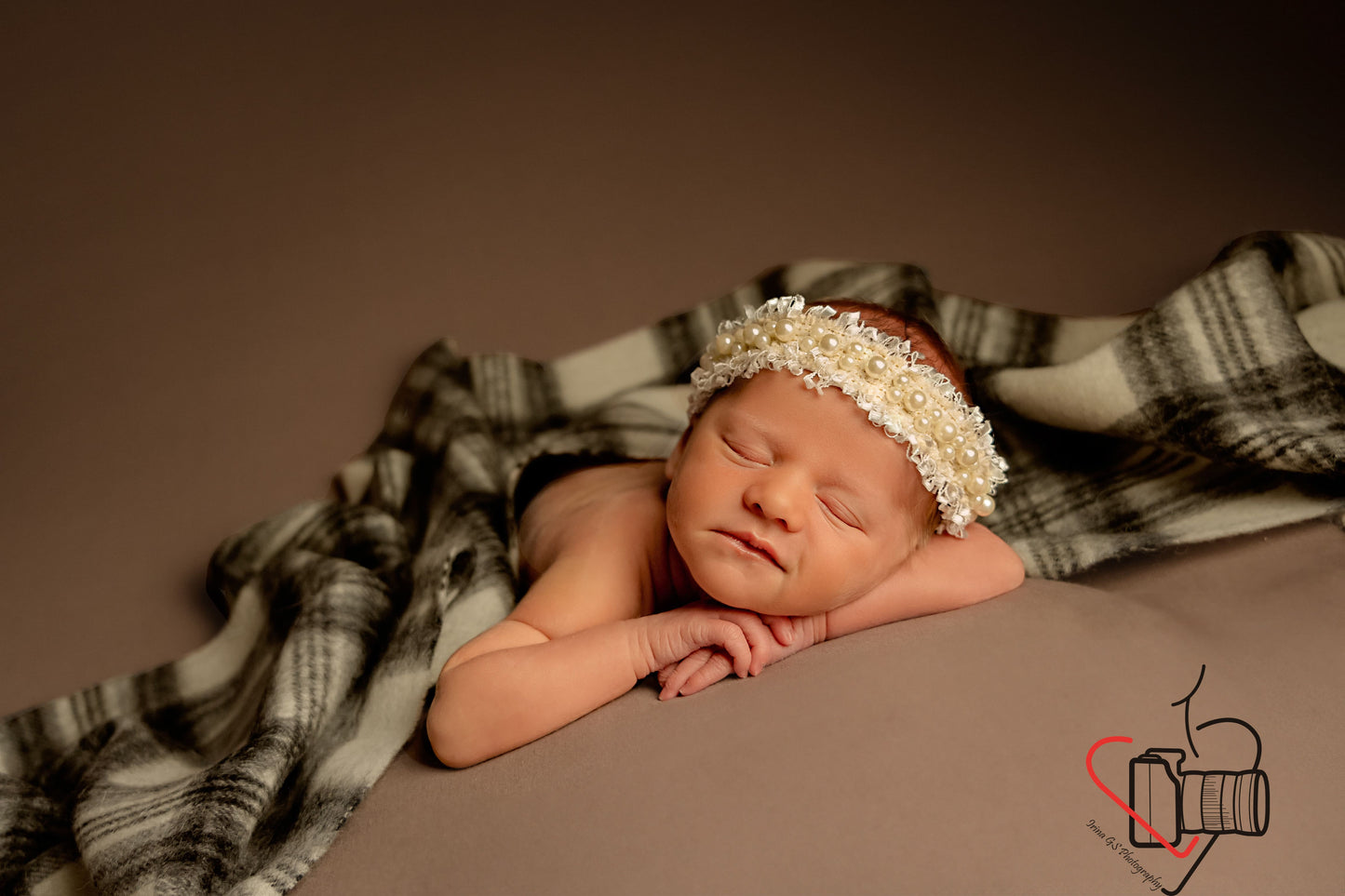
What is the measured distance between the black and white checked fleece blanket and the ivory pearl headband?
0.23m

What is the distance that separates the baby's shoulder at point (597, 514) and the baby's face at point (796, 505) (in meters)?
0.14

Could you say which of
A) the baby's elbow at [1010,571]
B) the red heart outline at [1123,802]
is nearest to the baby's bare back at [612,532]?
the baby's elbow at [1010,571]

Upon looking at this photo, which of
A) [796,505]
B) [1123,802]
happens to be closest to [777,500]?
[796,505]

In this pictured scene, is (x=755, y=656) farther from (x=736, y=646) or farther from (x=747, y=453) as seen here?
(x=747, y=453)

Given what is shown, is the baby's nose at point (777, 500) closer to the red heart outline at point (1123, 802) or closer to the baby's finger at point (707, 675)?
the baby's finger at point (707, 675)

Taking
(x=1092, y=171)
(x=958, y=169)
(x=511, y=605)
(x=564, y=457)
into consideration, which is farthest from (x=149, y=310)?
(x=1092, y=171)

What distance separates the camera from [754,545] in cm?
93

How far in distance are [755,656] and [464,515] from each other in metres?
0.47

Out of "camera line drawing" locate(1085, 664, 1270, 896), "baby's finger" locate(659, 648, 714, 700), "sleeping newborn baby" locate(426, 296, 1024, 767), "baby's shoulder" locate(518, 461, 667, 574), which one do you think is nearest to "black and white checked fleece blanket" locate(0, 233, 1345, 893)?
"baby's shoulder" locate(518, 461, 667, 574)

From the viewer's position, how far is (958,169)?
1.88m

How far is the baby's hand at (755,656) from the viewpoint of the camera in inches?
36.4

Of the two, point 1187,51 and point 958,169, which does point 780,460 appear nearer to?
point 958,169

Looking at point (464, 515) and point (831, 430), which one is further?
point (464, 515)

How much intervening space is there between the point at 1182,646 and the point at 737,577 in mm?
391
